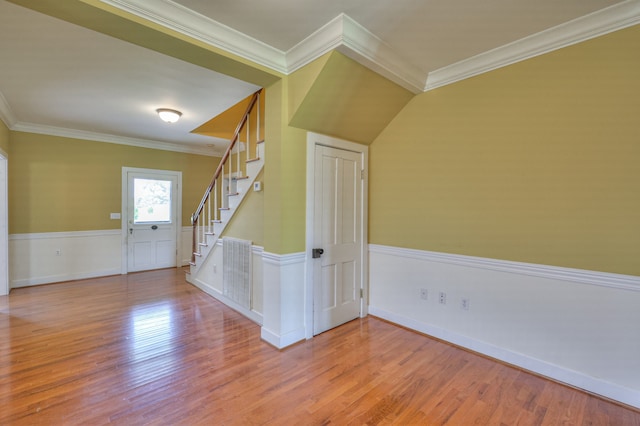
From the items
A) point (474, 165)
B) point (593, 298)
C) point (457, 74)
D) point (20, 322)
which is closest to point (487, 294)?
point (593, 298)

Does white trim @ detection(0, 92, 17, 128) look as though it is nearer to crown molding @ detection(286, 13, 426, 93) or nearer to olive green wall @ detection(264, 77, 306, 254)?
olive green wall @ detection(264, 77, 306, 254)

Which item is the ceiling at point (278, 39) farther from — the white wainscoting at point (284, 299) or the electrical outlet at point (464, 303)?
the electrical outlet at point (464, 303)

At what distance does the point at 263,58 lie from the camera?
244 cm

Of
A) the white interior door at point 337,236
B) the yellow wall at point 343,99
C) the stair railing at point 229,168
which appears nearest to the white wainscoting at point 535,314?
the white interior door at point 337,236

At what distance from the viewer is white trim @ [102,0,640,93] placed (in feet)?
6.22

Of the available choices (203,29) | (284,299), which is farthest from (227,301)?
(203,29)

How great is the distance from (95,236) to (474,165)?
20.8 feet

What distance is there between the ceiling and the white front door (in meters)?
2.40

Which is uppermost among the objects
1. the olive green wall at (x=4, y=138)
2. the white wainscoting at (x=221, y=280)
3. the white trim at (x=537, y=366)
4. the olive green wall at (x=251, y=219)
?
the olive green wall at (x=4, y=138)

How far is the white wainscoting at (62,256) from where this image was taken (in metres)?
4.56

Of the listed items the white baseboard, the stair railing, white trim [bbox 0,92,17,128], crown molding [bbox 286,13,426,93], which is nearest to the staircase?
the stair railing

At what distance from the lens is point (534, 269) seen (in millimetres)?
2305

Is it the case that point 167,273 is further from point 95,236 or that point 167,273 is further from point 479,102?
point 479,102

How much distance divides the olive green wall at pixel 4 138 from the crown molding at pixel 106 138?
0.98 ft
